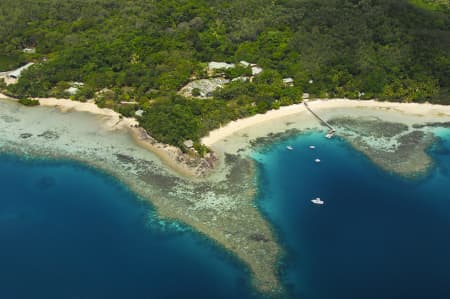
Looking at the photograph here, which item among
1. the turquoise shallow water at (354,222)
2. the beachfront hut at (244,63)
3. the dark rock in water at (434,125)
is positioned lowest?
the turquoise shallow water at (354,222)

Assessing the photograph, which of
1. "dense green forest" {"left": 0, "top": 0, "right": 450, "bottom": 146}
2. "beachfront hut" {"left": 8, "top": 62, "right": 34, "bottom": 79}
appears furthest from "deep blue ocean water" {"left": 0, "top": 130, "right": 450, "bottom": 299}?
"beachfront hut" {"left": 8, "top": 62, "right": 34, "bottom": 79}

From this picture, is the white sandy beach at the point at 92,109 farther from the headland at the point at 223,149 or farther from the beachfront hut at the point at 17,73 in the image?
the beachfront hut at the point at 17,73

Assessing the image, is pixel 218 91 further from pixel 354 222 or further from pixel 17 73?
pixel 17 73

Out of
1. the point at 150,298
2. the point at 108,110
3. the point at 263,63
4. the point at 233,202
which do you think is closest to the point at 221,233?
the point at 233,202

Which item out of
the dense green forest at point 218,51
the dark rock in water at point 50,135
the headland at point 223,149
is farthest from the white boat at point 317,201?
the dark rock in water at point 50,135

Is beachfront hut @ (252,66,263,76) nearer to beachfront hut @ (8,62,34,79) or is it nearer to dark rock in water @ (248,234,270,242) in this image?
dark rock in water @ (248,234,270,242)
